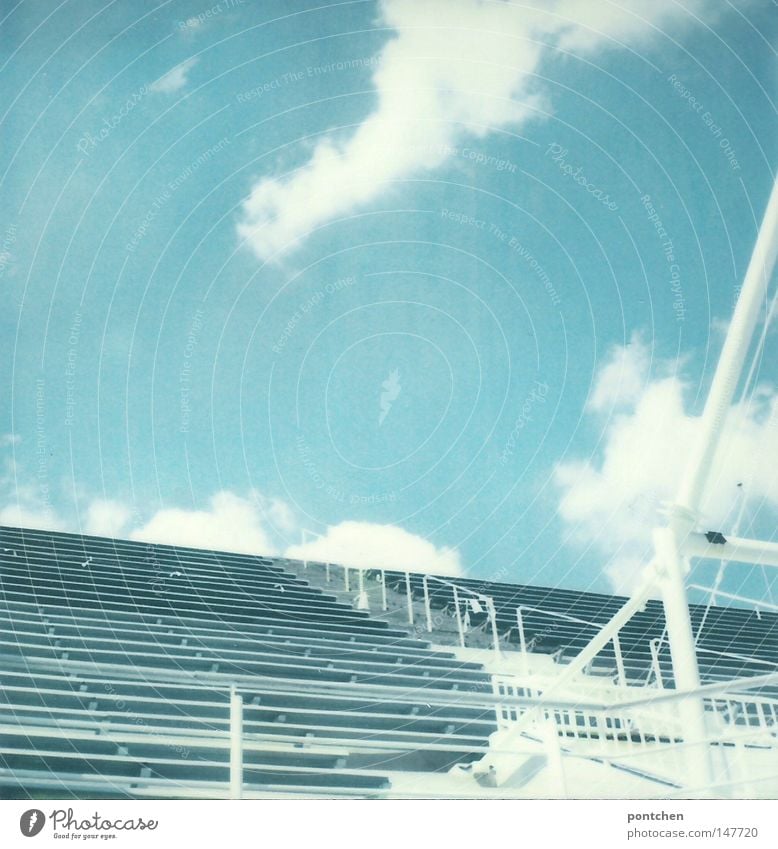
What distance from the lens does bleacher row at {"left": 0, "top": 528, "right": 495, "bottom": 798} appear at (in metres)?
3.64

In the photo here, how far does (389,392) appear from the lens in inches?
189

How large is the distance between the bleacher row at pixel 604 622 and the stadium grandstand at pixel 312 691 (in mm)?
35

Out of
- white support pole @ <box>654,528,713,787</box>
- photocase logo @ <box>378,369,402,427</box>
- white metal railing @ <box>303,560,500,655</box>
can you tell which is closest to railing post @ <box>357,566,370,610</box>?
white metal railing @ <box>303,560,500,655</box>

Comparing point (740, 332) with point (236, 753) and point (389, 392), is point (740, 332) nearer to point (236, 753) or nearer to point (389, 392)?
point (389, 392)

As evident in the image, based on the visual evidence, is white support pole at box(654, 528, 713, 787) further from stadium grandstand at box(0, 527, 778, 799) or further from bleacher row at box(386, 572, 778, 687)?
bleacher row at box(386, 572, 778, 687)

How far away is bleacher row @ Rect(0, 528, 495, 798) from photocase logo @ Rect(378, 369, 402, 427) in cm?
144

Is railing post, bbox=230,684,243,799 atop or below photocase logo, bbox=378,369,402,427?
below

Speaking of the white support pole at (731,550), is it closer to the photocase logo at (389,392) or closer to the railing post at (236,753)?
the photocase logo at (389,392)

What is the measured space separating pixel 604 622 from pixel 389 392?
464 centimetres

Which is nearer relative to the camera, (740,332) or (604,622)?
A: (740,332)
